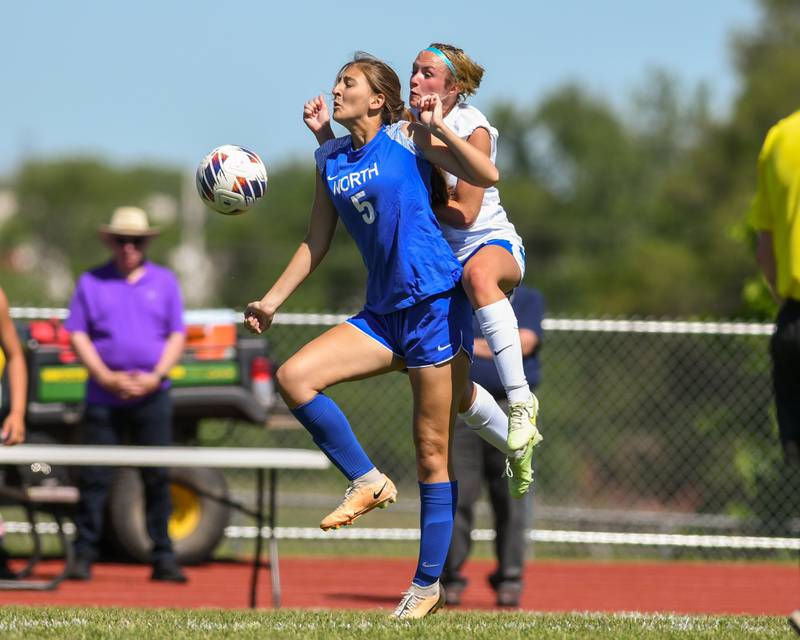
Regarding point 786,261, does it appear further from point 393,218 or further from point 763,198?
point 393,218

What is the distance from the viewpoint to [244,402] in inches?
440

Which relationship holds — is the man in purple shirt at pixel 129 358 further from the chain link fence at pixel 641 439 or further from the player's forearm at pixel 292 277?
the player's forearm at pixel 292 277

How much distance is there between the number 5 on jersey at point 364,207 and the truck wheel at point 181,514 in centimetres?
533

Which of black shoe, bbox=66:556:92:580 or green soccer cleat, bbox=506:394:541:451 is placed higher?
green soccer cleat, bbox=506:394:541:451

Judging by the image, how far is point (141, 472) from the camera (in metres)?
10.2

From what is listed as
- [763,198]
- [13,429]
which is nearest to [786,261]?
[763,198]

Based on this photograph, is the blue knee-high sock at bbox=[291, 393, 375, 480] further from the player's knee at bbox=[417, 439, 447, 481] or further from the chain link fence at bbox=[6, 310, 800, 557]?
the chain link fence at bbox=[6, 310, 800, 557]

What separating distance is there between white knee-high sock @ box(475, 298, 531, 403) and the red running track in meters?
3.34

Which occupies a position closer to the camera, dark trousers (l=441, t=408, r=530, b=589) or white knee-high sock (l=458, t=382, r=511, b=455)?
white knee-high sock (l=458, t=382, r=511, b=455)

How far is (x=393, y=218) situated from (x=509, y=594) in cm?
390

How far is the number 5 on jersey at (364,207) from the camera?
227 inches

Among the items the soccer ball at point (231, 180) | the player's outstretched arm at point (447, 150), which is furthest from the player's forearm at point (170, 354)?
the player's outstretched arm at point (447, 150)

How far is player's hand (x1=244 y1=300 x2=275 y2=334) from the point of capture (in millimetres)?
5930

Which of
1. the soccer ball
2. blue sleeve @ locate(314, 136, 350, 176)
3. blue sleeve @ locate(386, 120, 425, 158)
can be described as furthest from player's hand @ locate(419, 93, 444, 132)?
the soccer ball
